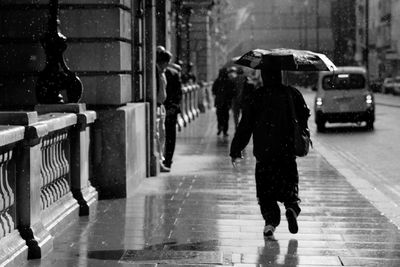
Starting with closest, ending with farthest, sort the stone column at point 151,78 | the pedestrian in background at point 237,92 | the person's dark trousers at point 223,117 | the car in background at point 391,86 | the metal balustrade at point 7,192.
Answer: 1. the metal balustrade at point 7,192
2. the stone column at point 151,78
3. the pedestrian in background at point 237,92
4. the person's dark trousers at point 223,117
5. the car in background at point 391,86

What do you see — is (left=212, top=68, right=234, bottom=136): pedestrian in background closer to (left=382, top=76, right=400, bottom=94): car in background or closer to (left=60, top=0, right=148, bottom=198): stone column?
(left=60, top=0, right=148, bottom=198): stone column

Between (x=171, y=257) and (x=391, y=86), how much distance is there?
73.4 metres

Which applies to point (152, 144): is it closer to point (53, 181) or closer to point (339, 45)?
point (53, 181)

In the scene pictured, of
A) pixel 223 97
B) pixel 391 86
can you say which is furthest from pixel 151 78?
pixel 391 86

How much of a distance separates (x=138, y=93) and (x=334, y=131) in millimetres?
14483

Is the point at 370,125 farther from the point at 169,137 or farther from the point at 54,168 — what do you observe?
the point at 54,168

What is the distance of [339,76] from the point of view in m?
27.0

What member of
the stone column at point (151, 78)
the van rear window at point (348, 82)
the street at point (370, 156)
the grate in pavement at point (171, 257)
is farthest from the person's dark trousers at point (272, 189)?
the van rear window at point (348, 82)

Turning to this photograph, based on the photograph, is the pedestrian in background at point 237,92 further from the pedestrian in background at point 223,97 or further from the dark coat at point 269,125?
the dark coat at point 269,125

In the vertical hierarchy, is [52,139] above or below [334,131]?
above

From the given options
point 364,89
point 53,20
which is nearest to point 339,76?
point 364,89

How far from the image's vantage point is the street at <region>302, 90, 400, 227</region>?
1168 cm

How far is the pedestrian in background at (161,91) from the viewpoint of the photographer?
1384 centimetres

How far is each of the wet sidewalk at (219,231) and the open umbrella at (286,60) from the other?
146cm
